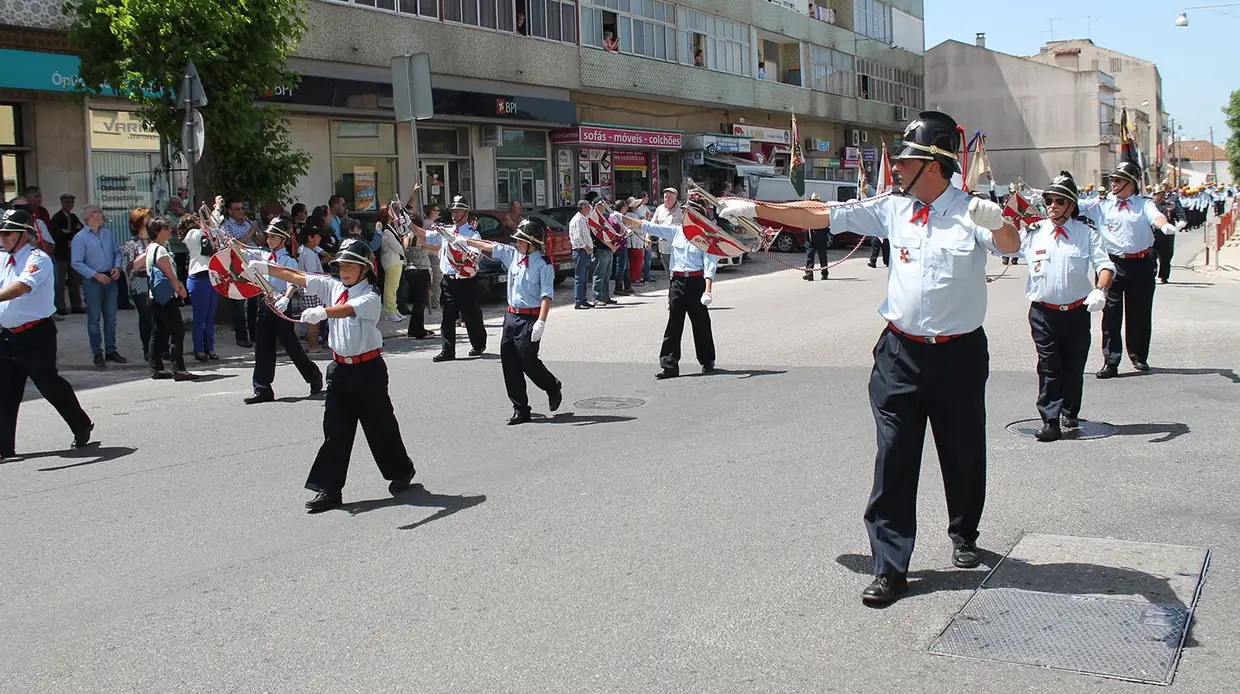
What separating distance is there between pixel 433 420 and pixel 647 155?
27.4 metres

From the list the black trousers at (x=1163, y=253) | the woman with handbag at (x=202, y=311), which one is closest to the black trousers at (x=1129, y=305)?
the woman with handbag at (x=202, y=311)

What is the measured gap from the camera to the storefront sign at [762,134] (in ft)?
136

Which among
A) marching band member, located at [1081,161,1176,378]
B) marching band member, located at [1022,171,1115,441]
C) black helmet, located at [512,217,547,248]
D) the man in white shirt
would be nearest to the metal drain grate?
marching band member, located at [1022,171,1115,441]

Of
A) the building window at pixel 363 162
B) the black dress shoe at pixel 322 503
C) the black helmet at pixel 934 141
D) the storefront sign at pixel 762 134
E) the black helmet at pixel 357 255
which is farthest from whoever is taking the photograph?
the storefront sign at pixel 762 134

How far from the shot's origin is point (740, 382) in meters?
11.6

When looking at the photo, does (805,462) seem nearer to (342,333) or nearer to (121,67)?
(342,333)

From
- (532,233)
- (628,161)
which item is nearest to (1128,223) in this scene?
(532,233)

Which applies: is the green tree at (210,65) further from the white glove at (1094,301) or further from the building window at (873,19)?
the building window at (873,19)

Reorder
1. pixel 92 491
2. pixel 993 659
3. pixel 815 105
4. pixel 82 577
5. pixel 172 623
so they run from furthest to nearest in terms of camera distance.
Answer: pixel 815 105 → pixel 92 491 → pixel 82 577 → pixel 172 623 → pixel 993 659

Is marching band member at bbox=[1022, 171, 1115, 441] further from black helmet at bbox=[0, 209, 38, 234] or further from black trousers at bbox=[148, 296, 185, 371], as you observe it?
black trousers at bbox=[148, 296, 185, 371]

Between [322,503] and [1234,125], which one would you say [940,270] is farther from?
[1234,125]

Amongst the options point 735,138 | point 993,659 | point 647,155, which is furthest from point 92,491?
point 735,138

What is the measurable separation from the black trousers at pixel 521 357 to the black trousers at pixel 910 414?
4.99 metres

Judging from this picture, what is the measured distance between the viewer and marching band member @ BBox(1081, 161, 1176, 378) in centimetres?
1098
